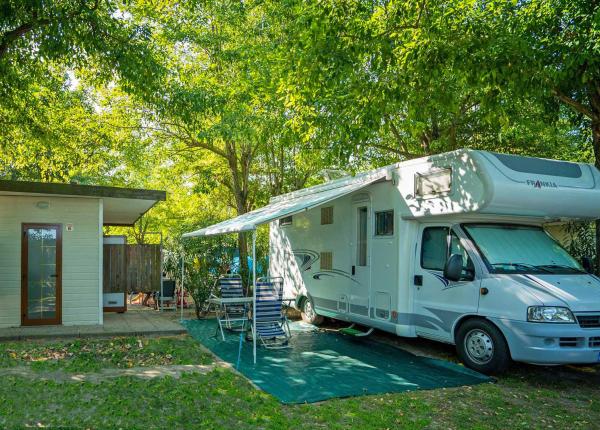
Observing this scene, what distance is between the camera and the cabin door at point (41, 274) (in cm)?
1011

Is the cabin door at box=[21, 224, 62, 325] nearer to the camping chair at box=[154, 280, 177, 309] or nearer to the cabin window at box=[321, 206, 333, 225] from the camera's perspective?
the camping chair at box=[154, 280, 177, 309]

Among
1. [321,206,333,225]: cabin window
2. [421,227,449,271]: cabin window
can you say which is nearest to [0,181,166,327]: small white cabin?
[321,206,333,225]: cabin window

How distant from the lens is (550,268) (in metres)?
7.06

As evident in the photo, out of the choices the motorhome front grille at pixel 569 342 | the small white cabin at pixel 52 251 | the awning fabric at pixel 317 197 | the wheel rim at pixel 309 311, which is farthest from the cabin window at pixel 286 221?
the motorhome front grille at pixel 569 342

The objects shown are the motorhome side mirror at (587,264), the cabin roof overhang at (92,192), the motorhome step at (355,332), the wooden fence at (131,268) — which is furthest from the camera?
the wooden fence at (131,268)

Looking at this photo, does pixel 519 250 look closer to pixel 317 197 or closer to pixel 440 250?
pixel 440 250

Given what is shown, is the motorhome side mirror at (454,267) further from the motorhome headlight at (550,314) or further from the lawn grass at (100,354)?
the lawn grass at (100,354)

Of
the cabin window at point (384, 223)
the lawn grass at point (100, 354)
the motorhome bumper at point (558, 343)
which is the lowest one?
the lawn grass at point (100, 354)

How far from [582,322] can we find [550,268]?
105 centimetres

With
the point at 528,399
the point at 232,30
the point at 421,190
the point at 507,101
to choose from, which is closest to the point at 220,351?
the point at 421,190

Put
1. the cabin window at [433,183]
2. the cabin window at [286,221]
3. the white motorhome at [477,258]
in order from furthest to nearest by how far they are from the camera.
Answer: the cabin window at [286,221]
the cabin window at [433,183]
the white motorhome at [477,258]

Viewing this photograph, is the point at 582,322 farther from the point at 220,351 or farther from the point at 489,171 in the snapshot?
Answer: the point at 220,351

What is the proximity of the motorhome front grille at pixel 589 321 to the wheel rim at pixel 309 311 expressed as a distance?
5404 mm

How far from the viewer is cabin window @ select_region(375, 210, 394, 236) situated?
839 centimetres
